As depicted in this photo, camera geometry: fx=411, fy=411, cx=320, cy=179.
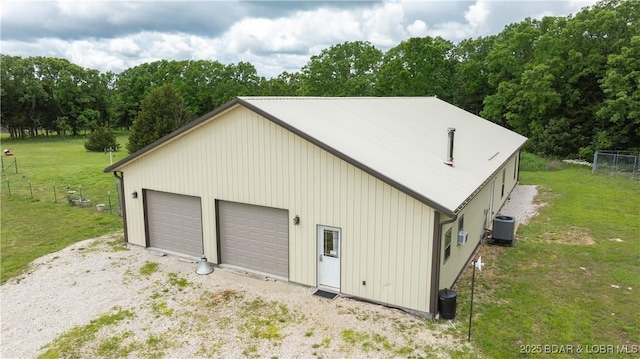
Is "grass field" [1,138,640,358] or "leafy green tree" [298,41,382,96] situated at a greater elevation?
"leafy green tree" [298,41,382,96]

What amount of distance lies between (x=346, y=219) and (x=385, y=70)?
3689cm

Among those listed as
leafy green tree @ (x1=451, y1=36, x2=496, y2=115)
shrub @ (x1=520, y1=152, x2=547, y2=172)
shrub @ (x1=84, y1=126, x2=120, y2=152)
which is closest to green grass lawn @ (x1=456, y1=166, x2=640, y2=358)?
shrub @ (x1=520, y1=152, x2=547, y2=172)

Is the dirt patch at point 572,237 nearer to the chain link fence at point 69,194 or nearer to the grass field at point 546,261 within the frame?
the grass field at point 546,261

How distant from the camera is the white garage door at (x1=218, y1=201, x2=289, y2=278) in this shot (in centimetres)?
1069

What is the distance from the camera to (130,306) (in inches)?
370

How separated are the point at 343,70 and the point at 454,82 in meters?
12.9

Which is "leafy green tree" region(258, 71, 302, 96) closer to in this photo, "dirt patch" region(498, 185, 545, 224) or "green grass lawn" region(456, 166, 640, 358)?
"dirt patch" region(498, 185, 545, 224)

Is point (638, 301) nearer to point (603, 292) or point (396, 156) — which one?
point (603, 292)

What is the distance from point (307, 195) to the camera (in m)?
9.98

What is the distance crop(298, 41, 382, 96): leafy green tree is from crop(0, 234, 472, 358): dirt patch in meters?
39.0

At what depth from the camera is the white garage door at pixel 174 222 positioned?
12055 mm

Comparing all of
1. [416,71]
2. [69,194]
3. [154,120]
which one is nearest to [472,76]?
[416,71]

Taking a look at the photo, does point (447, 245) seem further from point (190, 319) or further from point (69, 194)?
point (69, 194)

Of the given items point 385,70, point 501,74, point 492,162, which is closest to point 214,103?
point 385,70
